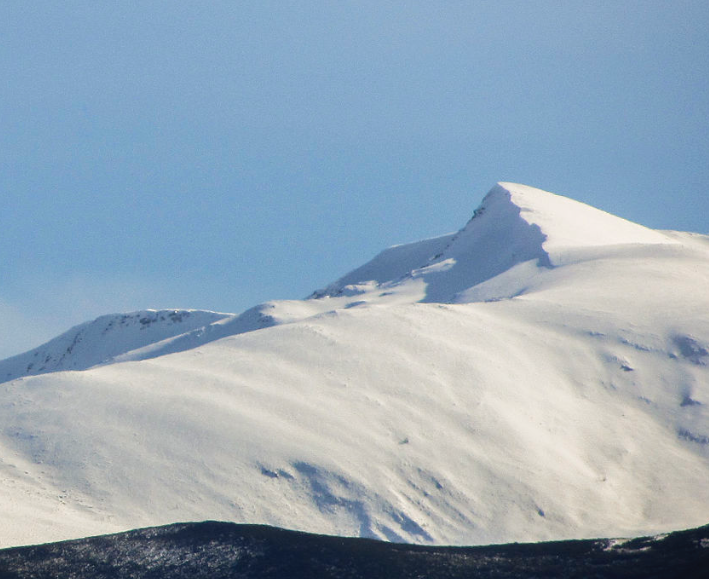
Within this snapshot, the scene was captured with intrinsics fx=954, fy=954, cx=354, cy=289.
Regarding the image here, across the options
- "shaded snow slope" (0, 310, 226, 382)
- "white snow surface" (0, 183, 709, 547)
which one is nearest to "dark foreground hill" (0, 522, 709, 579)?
"white snow surface" (0, 183, 709, 547)

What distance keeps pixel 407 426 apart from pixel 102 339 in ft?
214

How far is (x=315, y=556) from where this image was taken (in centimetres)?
1870

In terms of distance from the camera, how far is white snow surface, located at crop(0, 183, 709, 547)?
25.3 meters

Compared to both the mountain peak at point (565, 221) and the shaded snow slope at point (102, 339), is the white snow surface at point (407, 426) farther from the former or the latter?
the shaded snow slope at point (102, 339)

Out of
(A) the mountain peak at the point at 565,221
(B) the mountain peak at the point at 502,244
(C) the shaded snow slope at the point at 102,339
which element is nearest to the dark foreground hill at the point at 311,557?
(B) the mountain peak at the point at 502,244

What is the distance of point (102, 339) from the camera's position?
89750 mm

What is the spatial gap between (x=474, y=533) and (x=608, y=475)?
5.85m

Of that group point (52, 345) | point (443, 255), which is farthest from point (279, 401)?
point (52, 345)

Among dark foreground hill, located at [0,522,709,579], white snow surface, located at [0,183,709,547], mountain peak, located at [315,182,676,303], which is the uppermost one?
mountain peak, located at [315,182,676,303]

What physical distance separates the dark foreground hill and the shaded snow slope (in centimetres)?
6445

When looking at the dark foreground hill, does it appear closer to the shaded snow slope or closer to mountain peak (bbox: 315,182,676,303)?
mountain peak (bbox: 315,182,676,303)

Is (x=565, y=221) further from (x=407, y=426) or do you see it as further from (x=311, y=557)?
(x=311, y=557)

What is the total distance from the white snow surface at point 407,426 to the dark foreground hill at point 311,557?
2736 mm

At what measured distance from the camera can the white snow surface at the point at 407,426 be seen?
25312mm
